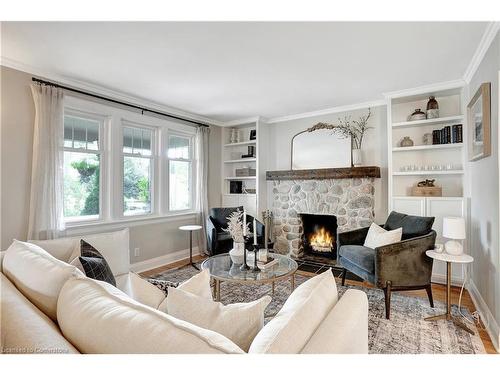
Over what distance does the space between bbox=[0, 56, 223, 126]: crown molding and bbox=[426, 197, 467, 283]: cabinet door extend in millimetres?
3778

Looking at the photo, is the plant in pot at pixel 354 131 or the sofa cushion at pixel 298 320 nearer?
the sofa cushion at pixel 298 320

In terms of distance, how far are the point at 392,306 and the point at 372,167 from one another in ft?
6.18

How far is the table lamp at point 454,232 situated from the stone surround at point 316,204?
4.96 feet

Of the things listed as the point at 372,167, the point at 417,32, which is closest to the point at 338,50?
the point at 417,32

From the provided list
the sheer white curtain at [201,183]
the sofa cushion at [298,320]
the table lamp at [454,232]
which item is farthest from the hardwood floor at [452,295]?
the sofa cushion at [298,320]

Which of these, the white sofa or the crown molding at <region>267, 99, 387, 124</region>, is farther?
the crown molding at <region>267, 99, 387, 124</region>

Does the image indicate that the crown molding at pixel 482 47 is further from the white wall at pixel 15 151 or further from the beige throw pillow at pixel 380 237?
the white wall at pixel 15 151

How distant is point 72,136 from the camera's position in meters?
3.32

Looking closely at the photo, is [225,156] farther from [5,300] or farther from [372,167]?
[5,300]

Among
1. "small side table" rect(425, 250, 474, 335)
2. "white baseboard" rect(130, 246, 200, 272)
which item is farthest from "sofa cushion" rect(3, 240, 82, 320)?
"small side table" rect(425, 250, 474, 335)

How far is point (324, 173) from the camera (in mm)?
4230

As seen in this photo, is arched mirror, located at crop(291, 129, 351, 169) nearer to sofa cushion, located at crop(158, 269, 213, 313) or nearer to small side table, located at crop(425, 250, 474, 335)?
small side table, located at crop(425, 250, 474, 335)

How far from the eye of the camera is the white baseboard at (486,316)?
207cm

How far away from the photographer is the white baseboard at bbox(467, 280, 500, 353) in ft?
6.79
